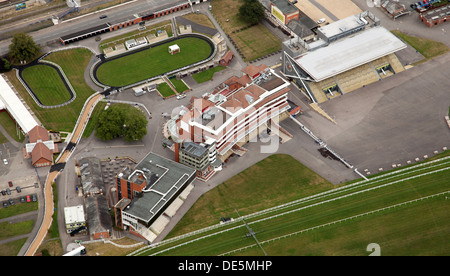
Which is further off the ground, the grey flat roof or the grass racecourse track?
the grey flat roof

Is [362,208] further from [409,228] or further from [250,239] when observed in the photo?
[250,239]

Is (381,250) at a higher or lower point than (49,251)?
lower

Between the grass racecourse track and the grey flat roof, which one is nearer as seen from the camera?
the grass racecourse track

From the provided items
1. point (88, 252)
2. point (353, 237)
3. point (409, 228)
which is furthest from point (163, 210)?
point (409, 228)

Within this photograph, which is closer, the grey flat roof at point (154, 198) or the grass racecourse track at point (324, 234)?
the grass racecourse track at point (324, 234)

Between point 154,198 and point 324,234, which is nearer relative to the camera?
point 324,234

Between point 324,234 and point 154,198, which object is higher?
point 154,198

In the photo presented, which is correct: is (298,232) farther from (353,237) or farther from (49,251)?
(49,251)

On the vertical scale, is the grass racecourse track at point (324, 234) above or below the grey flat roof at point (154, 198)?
below

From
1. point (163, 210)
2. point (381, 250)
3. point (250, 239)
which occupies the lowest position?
point (381, 250)

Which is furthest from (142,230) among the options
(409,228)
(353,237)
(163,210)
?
(409,228)
